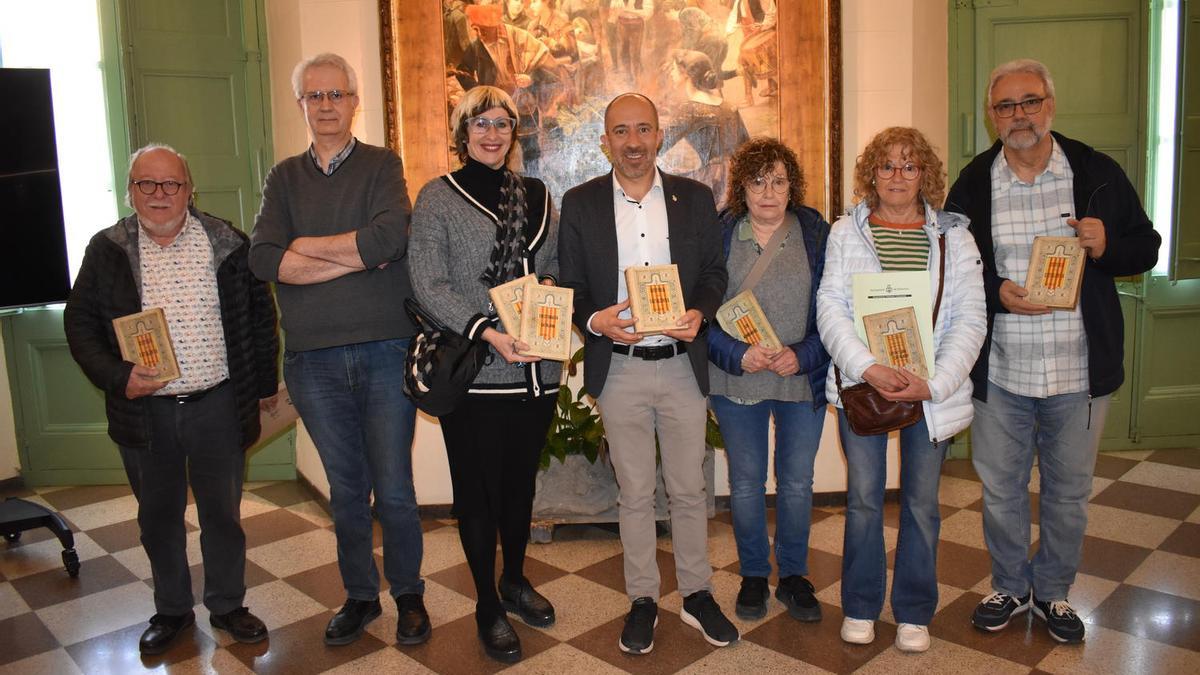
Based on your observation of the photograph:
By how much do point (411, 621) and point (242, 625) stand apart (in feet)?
1.99

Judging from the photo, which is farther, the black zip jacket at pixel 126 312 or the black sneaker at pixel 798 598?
the black sneaker at pixel 798 598

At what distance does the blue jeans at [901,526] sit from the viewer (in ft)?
9.53

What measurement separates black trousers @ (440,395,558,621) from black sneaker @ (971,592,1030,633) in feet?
5.18

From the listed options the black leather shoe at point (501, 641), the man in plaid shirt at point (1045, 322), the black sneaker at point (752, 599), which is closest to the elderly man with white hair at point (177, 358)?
the black leather shoe at point (501, 641)

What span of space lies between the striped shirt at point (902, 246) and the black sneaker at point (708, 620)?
1250 mm

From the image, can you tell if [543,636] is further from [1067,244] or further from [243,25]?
[243,25]

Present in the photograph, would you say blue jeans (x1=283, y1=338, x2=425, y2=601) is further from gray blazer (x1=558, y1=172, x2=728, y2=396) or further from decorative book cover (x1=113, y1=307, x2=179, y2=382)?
gray blazer (x1=558, y1=172, x2=728, y2=396)

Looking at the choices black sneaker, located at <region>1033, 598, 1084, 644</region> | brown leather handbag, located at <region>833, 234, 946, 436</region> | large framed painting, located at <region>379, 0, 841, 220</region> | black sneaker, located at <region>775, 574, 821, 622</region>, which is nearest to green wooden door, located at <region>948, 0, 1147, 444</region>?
large framed painting, located at <region>379, 0, 841, 220</region>

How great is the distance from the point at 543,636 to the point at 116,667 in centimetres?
143

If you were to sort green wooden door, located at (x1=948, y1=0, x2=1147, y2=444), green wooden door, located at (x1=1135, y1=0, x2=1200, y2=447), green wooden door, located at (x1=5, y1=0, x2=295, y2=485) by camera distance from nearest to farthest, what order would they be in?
green wooden door, located at (x1=5, y1=0, x2=295, y2=485) → green wooden door, located at (x1=948, y1=0, x2=1147, y2=444) → green wooden door, located at (x1=1135, y1=0, x2=1200, y2=447)

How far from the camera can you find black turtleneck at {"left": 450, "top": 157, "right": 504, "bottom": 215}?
2857 mm

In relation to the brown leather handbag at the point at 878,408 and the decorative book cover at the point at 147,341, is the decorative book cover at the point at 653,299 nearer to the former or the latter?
the brown leather handbag at the point at 878,408

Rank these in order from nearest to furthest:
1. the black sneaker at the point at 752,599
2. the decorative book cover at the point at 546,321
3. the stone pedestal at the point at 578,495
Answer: the decorative book cover at the point at 546,321
the black sneaker at the point at 752,599
the stone pedestal at the point at 578,495

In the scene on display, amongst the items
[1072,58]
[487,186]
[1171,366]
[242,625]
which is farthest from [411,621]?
[1171,366]
